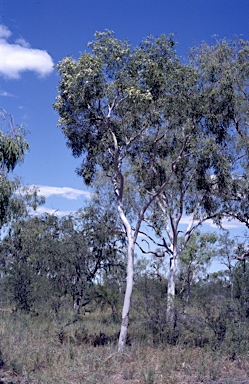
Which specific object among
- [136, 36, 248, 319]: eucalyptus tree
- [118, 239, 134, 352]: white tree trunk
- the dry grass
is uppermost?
[136, 36, 248, 319]: eucalyptus tree

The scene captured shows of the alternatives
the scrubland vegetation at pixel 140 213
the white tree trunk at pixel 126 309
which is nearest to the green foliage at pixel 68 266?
the scrubland vegetation at pixel 140 213

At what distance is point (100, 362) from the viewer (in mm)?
12750

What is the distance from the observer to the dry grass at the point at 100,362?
1136cm

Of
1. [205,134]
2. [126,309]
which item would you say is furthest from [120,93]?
[126,309]

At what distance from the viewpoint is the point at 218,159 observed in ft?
54.4

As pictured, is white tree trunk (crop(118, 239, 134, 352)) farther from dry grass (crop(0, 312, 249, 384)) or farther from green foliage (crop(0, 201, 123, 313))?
green foliage (crop(0, 201, 123, 313))

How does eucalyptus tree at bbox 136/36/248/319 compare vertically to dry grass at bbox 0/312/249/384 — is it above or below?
above

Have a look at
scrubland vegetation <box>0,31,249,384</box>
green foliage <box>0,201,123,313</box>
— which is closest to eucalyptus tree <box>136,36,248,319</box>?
scrubland vegetation <box>0,31,249,384</box>

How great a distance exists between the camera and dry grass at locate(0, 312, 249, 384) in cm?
1136

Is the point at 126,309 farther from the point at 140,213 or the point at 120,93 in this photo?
the point at 120,93

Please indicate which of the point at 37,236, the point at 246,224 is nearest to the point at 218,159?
the point at 246,224

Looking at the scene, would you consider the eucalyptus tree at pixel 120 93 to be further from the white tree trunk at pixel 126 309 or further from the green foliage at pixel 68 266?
the green foliage at pixel 68 266

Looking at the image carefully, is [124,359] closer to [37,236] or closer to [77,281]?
[77,281]

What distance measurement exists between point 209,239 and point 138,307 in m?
18.7
